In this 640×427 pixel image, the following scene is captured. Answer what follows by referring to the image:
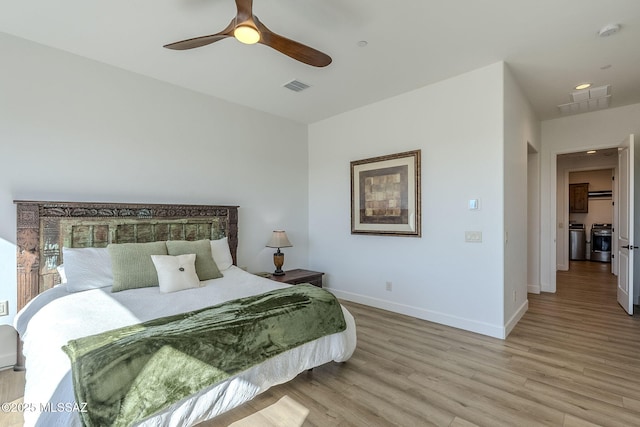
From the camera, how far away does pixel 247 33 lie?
1.96 m

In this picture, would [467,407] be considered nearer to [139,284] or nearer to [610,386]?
[610,386]

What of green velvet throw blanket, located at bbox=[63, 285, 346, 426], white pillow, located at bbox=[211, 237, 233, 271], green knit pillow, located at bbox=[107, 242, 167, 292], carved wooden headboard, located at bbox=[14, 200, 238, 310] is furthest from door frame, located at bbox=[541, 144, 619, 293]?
green knit pillow, located at bbox=[107, 242, 167, 292]

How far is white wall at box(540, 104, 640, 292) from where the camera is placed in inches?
172

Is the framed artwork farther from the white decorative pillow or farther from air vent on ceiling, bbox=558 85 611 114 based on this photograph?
the white decorative pillow

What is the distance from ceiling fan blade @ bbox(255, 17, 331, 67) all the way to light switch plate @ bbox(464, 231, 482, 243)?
239 cm

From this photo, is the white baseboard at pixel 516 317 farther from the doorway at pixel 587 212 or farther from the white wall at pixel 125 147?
the white wall at pixel 125 147

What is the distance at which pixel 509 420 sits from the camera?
1.88 metres

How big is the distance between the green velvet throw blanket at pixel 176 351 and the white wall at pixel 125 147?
6.29 feet

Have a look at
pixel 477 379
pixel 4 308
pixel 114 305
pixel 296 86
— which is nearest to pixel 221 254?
pixel 114 305

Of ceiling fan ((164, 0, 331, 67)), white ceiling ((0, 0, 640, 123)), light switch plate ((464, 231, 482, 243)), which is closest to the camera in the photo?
ceiling fan ((164, 0, 331, 67))

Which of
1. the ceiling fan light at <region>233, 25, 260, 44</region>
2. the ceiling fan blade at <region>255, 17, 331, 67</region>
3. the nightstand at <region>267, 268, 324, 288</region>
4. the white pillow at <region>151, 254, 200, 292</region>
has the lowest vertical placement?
the nightstand at <region>267, 268, 324, 288</region>

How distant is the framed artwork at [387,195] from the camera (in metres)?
3.82

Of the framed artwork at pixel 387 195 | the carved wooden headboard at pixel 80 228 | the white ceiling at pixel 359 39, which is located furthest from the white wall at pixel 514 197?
the carved wooden headboard at pixel 80 228

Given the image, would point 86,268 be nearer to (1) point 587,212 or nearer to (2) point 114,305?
(2) point 114,305
